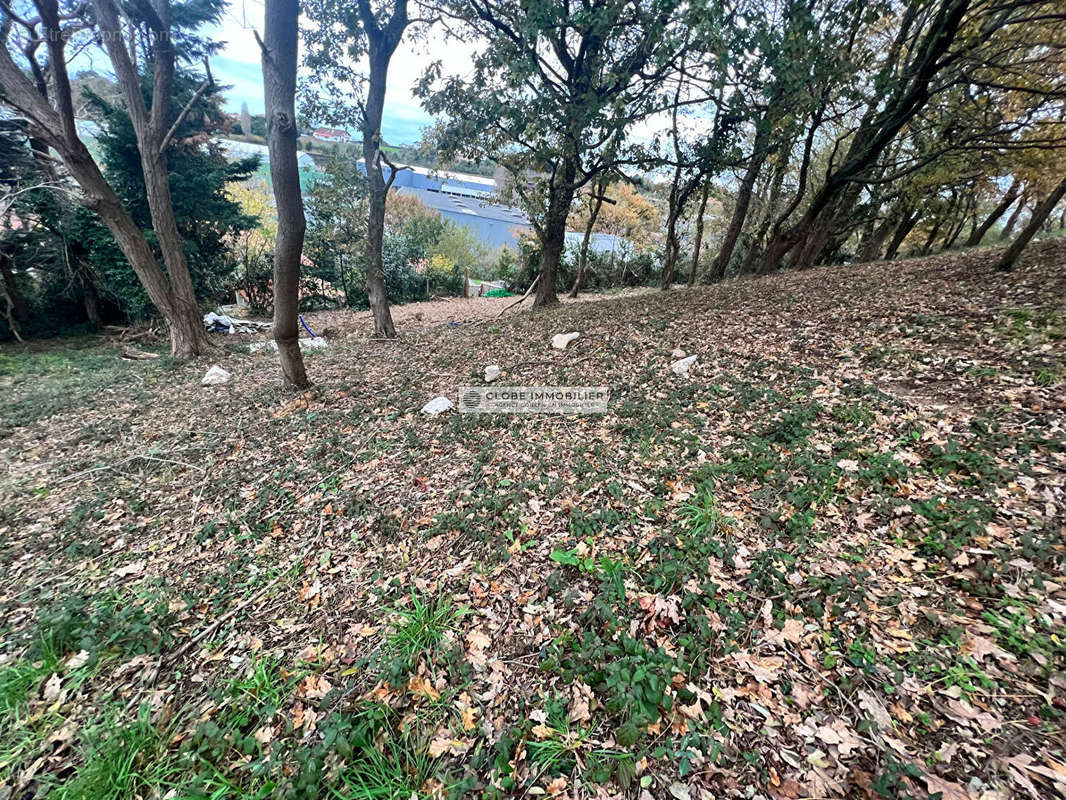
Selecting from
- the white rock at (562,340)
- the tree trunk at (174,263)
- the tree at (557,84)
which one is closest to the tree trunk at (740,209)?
the tree at (557,84)

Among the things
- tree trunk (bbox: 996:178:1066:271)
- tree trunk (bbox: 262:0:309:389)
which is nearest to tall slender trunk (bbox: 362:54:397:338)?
tree trunk (bbox: 262:0:309:389)

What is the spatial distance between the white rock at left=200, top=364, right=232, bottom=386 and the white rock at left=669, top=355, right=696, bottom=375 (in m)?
6.78

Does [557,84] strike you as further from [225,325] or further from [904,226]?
[904,226]

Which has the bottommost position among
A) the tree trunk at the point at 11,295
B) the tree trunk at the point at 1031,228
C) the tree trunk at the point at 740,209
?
the tree trunk at the point at 11,295

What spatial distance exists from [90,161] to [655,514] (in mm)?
9789

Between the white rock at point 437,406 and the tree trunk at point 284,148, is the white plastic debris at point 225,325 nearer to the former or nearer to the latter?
the tree trunk at point 284,148

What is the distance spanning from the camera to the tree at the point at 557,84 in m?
4.74

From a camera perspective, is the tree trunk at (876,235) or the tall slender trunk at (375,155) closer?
the tall slender trunk at (375,155)

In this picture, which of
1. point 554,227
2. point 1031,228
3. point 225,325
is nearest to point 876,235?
point 1031,228

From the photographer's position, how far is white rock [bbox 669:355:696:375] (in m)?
4.38

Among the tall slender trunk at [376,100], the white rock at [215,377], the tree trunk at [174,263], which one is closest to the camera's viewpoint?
the white rock at [215,377]

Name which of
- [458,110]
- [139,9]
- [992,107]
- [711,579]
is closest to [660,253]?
[992,107]

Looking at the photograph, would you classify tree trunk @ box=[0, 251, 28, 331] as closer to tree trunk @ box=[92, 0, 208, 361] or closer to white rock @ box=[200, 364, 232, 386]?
tree trunk @ box=[92, 0, 208, 361]

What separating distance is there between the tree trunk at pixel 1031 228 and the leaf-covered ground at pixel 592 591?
69 centimetres
